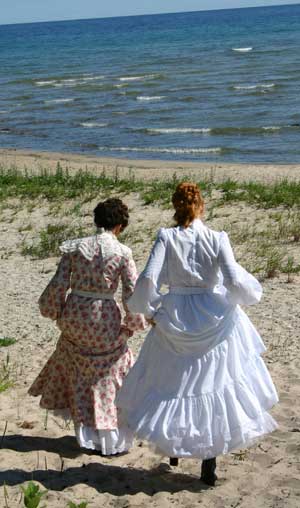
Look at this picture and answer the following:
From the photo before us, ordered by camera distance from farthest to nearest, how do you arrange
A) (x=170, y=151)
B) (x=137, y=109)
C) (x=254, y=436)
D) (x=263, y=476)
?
(x=137, y=109), (x=170, y=151), (x=263, y=476), (x=254, y=436)

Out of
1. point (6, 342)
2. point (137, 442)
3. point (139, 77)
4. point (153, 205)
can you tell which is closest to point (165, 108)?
point (139, 77)

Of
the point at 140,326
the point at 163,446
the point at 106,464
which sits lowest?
the point at 106,464

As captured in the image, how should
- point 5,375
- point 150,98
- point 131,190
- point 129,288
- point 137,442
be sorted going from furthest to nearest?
point 150,98 < point 131,190 < point 5,375 < point 137,442 < point 129,288

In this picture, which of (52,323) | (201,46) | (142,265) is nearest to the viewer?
(52,323)

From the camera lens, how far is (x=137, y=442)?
592 centimetres

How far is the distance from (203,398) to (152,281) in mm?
655

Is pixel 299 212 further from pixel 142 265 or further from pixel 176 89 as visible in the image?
pixel 176 89

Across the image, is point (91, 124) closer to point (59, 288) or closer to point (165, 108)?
point (165, 108)

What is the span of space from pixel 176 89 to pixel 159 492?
104ft

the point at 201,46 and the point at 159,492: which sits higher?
the point at 201,46

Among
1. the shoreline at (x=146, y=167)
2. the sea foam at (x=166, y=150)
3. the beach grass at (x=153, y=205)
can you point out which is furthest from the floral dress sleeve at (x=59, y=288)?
the sea foam at (x=166, y=150)

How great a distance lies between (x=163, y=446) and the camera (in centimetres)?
492

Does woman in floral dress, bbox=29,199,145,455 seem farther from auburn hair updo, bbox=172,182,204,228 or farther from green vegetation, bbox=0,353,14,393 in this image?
green vegetation, bbox=0,353,14,393

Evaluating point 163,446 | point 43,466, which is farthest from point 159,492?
point 43,466
